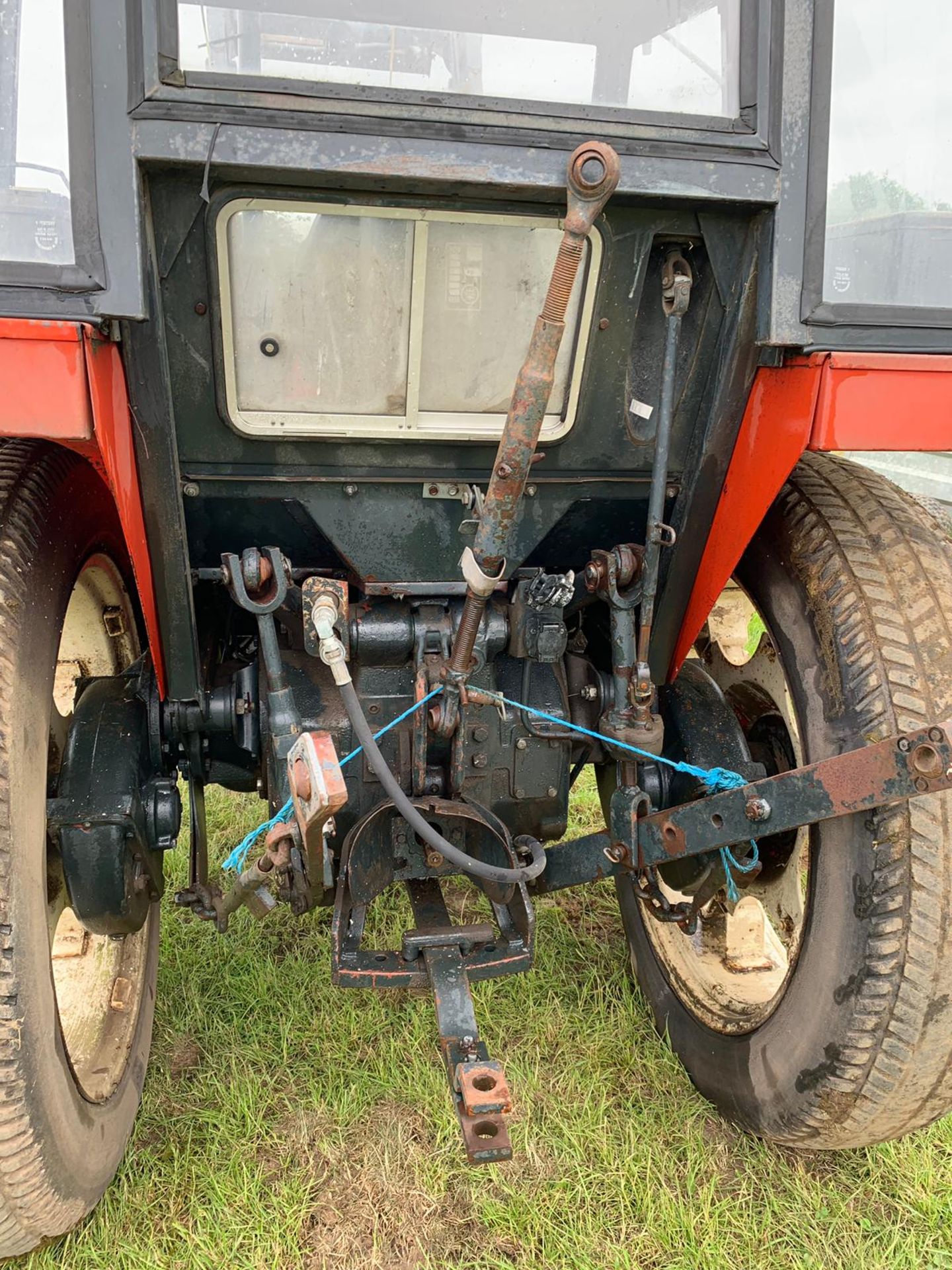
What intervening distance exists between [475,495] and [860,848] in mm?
949

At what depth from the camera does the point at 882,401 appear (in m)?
1.67

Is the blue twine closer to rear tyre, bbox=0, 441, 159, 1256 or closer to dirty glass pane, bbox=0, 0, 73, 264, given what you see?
rear tyre, bbox=0, 441, 159, 1256

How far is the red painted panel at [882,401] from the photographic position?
165cm

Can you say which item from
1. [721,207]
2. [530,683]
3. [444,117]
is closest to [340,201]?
[444,117]

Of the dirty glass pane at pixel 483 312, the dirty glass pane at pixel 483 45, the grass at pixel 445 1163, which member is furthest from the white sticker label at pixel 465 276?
the grass at pixel 445 1163

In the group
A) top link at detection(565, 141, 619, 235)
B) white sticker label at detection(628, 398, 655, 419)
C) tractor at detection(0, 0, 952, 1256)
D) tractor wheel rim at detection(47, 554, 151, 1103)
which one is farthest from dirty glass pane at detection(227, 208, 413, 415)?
tractor wheel rim at detection(47, 554, 151, 1103)

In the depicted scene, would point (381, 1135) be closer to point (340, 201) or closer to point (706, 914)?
point (706, 914)

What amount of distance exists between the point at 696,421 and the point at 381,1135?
1.66m

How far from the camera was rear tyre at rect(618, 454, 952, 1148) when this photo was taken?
1.78 meters

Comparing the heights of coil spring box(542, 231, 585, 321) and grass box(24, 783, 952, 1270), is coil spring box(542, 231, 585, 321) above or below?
above

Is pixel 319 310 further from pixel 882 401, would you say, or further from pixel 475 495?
pixel 882 401

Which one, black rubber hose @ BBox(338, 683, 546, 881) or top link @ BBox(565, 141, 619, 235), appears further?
black rubber hose @ BBox(338, 683, 546, 881)

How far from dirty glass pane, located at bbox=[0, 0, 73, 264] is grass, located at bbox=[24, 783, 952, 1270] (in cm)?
181

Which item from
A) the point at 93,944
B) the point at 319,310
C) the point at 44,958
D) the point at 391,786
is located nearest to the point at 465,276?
the point at 319,310
